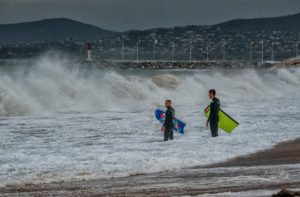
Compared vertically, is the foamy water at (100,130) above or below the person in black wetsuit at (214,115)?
below

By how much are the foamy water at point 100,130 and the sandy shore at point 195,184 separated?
0.69 m

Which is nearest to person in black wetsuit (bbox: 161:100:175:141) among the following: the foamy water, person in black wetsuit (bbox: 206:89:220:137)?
the foamy water

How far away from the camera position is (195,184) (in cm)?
978

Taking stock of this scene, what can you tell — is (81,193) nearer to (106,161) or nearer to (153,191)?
(153,191)

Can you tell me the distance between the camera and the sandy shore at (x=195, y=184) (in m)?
9.15

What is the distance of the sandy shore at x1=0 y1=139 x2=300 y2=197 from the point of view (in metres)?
A: 9.15

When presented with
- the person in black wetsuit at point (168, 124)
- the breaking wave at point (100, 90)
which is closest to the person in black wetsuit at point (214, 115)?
the person in black wetsuit at point (168, 124)

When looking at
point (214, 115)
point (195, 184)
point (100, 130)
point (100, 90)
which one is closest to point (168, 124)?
point (214, 115)

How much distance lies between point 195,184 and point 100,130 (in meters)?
10.6

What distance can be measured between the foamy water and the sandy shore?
2.28 feet

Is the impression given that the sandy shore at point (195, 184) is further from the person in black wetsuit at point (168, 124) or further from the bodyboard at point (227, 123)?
the bodyboard at point (227, 123)

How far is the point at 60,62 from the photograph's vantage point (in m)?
42.8

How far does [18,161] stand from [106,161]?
1834 mm

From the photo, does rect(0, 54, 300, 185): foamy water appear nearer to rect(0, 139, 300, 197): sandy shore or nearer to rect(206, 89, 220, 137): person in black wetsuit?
rect(206, 89, 220, 137): person in black wetsuit
